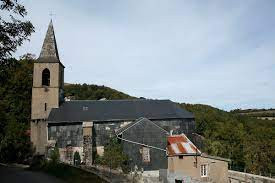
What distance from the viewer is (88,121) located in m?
37.9

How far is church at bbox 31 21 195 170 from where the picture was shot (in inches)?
1393

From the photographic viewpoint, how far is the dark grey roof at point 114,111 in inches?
1496

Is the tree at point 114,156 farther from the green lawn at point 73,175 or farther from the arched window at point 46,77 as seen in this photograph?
the arched window at point 46,77

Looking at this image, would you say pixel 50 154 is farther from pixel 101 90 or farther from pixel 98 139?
pixel 101 90

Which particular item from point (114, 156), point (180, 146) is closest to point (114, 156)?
point (114, 156)

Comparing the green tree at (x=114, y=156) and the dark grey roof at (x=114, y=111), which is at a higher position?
the dark grey roof at (x=114, y=111)

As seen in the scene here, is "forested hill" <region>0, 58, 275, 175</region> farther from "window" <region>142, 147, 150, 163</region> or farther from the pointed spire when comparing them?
"window" <region>142, 147, 150, 163</region>

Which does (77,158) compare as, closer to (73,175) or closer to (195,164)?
(195,164)

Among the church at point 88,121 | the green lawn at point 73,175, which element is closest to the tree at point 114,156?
the church at point 88,121

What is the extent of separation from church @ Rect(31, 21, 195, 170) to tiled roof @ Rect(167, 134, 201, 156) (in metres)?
0.97

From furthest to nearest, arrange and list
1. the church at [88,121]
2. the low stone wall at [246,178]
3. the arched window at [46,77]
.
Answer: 1. the arched window at [46,77]
2. the church at [88,121]
3. the low stone wall at [246,178]

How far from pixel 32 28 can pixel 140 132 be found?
23.7 meters

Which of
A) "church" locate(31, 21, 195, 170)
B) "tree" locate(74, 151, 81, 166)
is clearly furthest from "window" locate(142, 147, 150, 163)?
"tree" locate(74, 151, 81, 166)

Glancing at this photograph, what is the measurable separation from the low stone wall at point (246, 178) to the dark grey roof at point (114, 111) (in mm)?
12222
